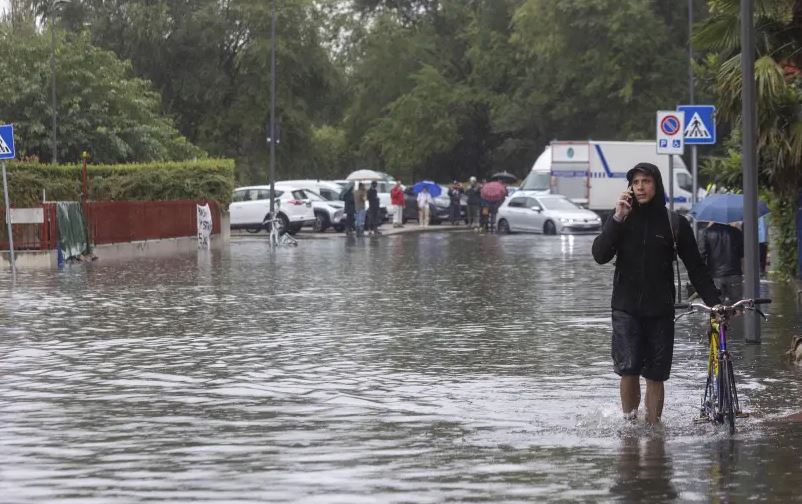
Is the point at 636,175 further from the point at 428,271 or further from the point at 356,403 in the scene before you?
the point at 428,271

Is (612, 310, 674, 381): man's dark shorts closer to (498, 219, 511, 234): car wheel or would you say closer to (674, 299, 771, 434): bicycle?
(674, 299, 771, 434): bicycle

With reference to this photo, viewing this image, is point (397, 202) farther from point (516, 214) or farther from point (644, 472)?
point (644, 472)

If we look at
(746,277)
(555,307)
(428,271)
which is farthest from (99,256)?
(746,277)

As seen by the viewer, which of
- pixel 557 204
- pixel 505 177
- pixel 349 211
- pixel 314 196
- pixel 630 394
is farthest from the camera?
pixel 505 177

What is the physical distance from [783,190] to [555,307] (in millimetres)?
3034

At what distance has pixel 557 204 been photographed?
5238 cm

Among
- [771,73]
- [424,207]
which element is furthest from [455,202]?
[771,73]

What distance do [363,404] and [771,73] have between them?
8.36 meters

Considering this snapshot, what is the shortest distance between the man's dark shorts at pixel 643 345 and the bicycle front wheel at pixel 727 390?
306mm

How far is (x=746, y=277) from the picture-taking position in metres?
14.7

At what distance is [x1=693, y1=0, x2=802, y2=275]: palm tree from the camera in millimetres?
18016

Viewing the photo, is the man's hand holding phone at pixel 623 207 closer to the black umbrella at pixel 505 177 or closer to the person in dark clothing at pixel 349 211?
the person in dark clothing at pixel 349 211

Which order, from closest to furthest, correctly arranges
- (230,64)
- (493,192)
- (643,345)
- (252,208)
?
(643,345) < (493,192) < (252,208) < (230,64)

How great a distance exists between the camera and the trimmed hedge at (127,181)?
1505 inches
